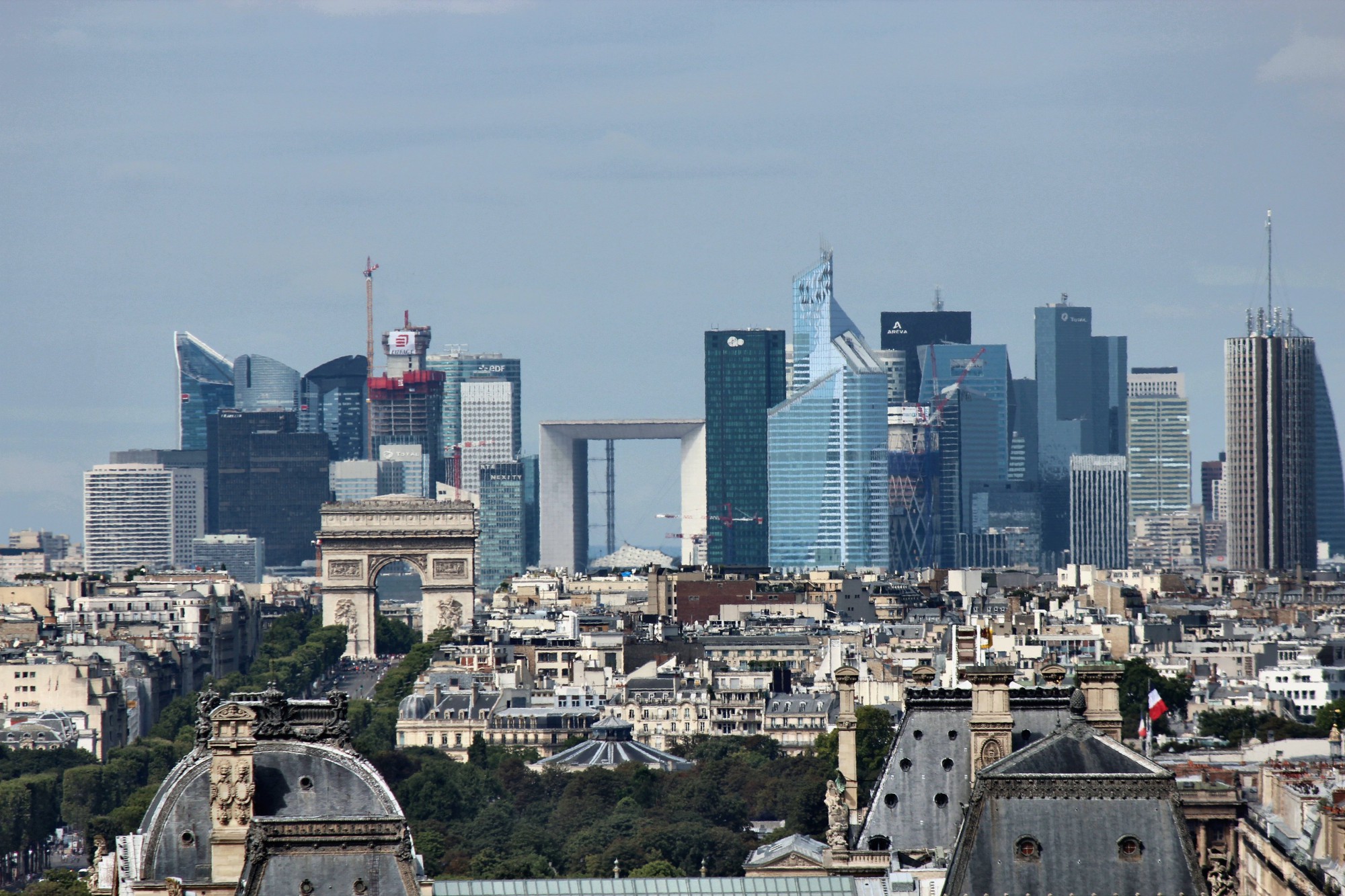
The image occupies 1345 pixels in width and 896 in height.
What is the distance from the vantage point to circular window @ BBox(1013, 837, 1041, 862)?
134 feet

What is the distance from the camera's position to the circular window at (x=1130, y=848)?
4081cm

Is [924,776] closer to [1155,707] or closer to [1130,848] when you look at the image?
[1130,848]

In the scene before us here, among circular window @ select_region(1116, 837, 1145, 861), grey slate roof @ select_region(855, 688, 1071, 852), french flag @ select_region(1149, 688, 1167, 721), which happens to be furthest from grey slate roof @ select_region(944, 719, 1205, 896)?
french flag @ select_region(1149, 688, 1167, 721)

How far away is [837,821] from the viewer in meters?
52.5

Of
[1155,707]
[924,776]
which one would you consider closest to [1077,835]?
[924,776]

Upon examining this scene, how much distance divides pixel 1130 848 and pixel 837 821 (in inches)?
474

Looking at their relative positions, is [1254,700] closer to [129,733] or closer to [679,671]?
[679,671]

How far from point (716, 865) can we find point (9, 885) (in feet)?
86.5

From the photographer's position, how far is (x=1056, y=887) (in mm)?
40750

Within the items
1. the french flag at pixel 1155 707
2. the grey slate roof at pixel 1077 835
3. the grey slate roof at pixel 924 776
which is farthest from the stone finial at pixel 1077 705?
the french flag at pixel 1155 707

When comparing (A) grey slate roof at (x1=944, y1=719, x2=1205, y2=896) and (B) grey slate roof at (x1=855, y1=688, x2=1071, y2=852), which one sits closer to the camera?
(A) grey slate roof at (x1=944, y1=719, x2=1205, y2=896)

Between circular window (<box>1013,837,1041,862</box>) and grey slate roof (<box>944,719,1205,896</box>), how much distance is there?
0.05 feet

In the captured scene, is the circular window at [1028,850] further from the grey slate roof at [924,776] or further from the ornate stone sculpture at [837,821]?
the ornate stone sculpture at [837,821]

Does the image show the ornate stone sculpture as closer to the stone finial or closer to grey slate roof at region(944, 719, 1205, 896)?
the stone finial
